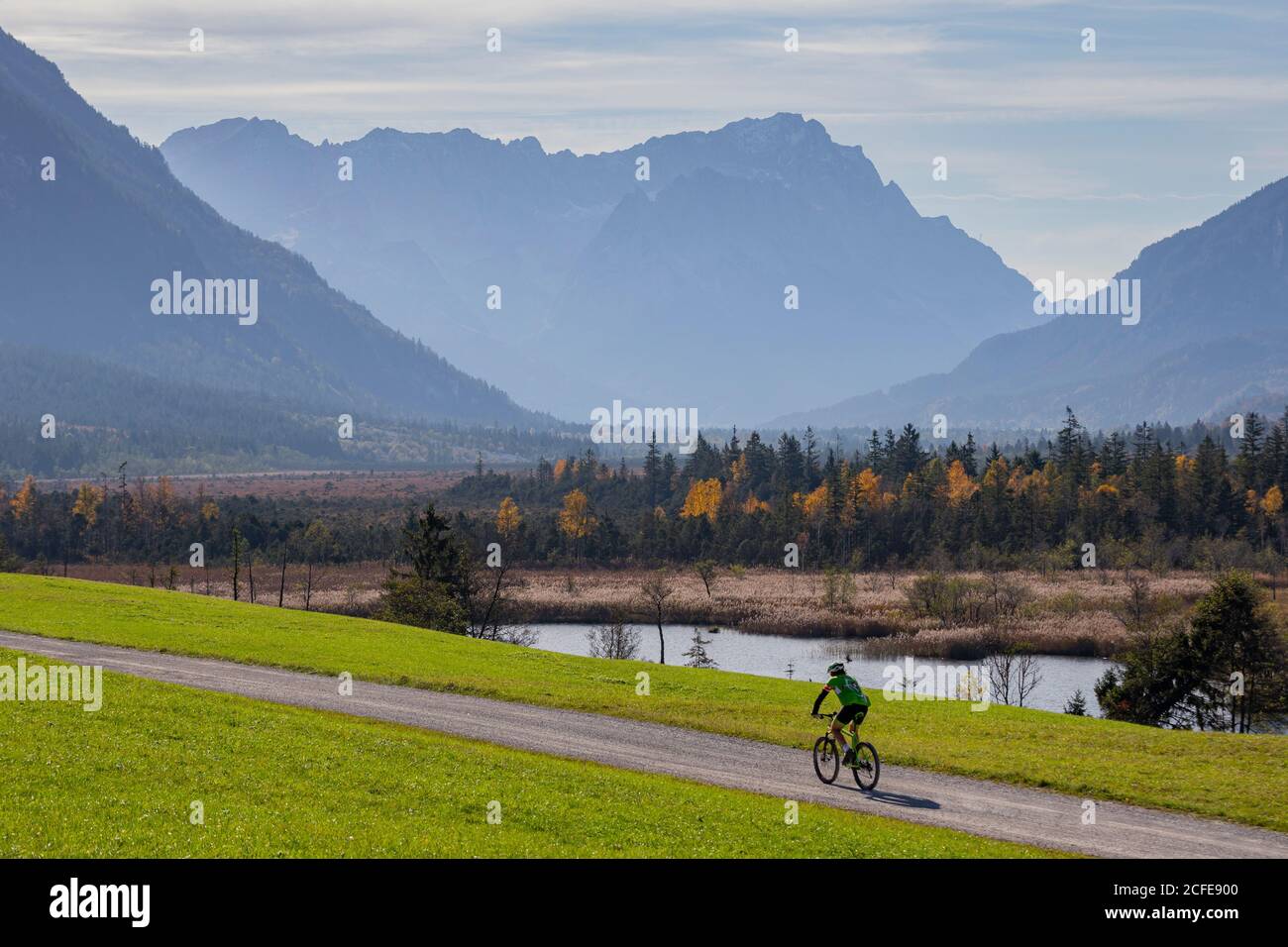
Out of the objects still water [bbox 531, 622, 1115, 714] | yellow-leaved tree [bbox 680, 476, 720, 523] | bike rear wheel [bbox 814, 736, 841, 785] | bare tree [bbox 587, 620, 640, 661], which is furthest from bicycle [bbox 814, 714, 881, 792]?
yellow-leaved tree [bbox 680, 476, 720, 523]

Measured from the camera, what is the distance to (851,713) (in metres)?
29.8

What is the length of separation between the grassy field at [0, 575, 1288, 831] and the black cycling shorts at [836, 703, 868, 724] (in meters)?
3.95

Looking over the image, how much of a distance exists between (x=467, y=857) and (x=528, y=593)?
107 metres

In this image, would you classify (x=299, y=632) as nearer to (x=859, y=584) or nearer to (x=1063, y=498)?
(x=859, y=584)

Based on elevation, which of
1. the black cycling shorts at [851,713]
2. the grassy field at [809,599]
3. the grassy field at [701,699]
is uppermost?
the black cycling shorts at [851,713]

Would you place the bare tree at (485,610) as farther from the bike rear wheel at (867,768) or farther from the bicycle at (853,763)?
the bike rear wheel at (867,768)

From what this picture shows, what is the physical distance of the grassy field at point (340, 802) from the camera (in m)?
21.8

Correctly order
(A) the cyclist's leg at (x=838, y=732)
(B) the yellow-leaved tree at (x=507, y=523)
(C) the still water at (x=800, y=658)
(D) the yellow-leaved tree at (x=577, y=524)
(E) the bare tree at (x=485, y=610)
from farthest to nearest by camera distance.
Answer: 1. (D) the yellow-leaved tree at (x=577, y=524)
2. (B) the yellow-leaved tree at (x=507, y=523)
3. (E) the bare tree at (x=485, y=610)
4. (C) the still water at (x=800, y=658)
5. (A) the cyclist's leg at (x=838, y=732)

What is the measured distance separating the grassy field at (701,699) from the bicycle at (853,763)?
3.04m

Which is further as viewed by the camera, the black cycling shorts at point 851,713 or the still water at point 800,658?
the still water at point 800,658

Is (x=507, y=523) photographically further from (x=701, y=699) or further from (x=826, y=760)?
(x=826, y=760)

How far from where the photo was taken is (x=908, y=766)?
32812mm

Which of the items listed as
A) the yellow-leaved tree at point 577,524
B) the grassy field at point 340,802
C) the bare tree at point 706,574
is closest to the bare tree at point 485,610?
the bare tree at point 706,574
